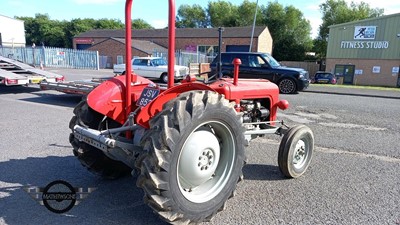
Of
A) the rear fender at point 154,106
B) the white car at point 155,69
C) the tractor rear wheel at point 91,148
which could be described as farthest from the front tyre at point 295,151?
the white car at point 155,69

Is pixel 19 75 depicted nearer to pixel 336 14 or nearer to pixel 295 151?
pixel 295 151

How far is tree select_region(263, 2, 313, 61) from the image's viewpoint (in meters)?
50.7

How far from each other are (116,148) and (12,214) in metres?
1.31

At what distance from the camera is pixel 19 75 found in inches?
434

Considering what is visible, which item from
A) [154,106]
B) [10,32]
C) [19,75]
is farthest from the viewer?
[10,32]

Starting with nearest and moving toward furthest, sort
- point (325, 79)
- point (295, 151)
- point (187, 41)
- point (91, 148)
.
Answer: point (91, 148)
point (295, 151)
point (325, 79)
point (187, 41)

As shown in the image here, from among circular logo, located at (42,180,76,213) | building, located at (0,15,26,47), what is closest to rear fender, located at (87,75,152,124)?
circular logo, located at (42,180,76,213)

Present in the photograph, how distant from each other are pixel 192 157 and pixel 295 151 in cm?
192

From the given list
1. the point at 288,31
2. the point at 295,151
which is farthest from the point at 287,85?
the point at 288,31

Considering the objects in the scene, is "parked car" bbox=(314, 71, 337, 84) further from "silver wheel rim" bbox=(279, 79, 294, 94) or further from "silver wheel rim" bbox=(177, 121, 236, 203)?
"silver wheel rim" bbox=(177, 121, 236, 203)

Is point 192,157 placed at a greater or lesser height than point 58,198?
greater

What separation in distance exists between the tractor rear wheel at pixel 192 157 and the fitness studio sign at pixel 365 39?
3322 centimetres

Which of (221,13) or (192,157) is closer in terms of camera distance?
(192,157)

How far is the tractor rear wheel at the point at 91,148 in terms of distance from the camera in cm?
351
